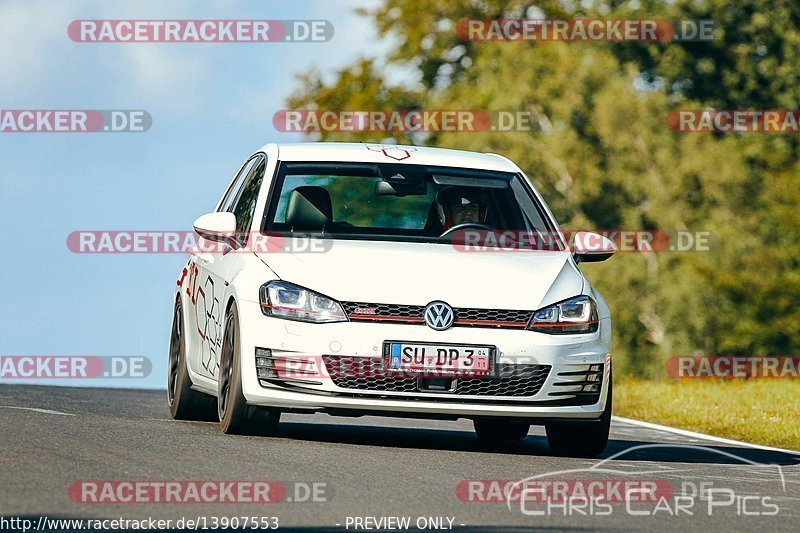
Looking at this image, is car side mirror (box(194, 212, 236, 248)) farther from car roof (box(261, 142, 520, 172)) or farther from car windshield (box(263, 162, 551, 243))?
car roof (box(261, 142, 520, 172))

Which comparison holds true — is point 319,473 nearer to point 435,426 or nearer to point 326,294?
point 326,294

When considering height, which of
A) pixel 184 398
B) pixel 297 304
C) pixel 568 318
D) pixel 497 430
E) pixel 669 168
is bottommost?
pixel 497 430

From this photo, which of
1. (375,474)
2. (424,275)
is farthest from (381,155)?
(375,474)

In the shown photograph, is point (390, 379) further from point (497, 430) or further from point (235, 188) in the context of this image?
point (235, 188)

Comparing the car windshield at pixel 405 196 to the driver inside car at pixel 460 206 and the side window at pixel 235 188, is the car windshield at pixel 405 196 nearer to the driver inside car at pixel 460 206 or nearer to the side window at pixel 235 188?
the driver inside car at pixel 460 206

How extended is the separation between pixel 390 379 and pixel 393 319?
350 mm

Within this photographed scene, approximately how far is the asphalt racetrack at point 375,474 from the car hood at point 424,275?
3.08ft

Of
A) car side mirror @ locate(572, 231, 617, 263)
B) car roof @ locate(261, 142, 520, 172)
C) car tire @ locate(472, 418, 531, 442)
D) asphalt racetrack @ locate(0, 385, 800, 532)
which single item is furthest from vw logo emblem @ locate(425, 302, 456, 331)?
car tire @ locate(472, 418, 531, 442)

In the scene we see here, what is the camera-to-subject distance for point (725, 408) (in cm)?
1619

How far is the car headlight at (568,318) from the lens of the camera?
10.2 m

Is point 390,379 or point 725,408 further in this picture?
point 725,408

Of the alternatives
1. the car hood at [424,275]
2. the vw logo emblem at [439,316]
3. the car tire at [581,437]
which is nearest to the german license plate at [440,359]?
the vw logo emblem at [439,316]

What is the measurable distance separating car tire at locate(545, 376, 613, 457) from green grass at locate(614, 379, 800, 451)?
113 inches

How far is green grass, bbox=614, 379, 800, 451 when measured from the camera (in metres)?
14.2
